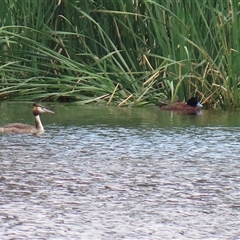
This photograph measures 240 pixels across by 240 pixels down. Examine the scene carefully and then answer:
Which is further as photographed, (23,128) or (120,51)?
(120,51)

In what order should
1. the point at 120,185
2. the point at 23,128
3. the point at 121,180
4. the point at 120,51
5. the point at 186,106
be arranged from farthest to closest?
the point at 120,51
the point at 186,106
the point at 23,128
the point at 121,180
the point at 120,185

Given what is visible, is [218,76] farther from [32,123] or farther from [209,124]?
[32,123]

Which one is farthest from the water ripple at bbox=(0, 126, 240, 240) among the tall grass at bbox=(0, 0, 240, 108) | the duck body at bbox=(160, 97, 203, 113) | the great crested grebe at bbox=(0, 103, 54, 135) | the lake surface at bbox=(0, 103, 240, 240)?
the tall grass at bbox=(0, 0, 240, 108)

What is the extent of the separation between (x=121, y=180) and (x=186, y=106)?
595cm

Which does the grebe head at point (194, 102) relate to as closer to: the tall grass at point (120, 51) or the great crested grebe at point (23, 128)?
the tall grass at point (120, 51)

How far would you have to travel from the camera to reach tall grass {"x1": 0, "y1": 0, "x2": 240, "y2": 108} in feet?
43.2

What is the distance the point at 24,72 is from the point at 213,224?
8.98 m

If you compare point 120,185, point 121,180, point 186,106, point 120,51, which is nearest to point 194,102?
point 186,106

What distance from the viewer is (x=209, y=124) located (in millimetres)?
11555

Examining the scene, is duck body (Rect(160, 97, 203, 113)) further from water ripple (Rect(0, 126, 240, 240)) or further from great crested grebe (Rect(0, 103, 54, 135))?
great crested grebe (Rect(0, 103, 54, 135))

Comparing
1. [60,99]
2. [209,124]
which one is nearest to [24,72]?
[60,99]

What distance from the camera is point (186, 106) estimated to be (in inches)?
517

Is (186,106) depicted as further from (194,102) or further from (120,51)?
(120,51)

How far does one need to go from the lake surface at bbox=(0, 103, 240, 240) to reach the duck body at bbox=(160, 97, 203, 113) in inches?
47.1
